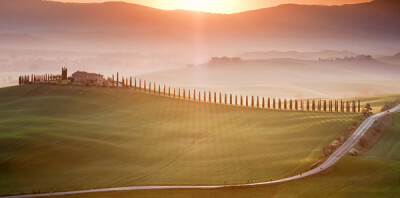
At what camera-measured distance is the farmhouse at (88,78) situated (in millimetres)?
145875

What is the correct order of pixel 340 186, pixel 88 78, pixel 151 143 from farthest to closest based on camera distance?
pixel 88 78 < pixel 151 143 < pixel 340 186

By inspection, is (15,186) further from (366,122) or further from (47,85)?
(47,85)

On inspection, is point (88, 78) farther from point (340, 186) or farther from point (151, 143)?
point (340, 186)

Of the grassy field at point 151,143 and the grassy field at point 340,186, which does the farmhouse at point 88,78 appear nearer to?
the grassy field at point 151,143

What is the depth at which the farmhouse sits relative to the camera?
146m

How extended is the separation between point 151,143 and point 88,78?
209 feet

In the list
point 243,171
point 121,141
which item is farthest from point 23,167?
point 243,171

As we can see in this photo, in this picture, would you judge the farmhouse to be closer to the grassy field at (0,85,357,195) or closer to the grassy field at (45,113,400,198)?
the grassy field at (0,85,357,195)

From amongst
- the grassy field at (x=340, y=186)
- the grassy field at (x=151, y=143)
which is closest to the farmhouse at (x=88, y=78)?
the grassy field at (x=151, y=143)

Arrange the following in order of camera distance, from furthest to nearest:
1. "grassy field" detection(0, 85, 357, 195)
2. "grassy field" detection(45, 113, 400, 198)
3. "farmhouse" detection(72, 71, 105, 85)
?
"farmhouse" detection(72, 71, 105, 85)
"grassy field" detection(0, 85, 357, 195)
"grassy field" detection(45, 113, 400, 198)

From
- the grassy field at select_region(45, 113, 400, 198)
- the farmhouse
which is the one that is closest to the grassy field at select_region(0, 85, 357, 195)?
the grassy field at select_region(45, 113, 400, 198)

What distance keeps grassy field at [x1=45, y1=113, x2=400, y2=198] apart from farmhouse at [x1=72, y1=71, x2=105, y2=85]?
3320 inches

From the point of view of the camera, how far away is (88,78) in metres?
148

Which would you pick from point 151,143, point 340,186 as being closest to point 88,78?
point 151,143
